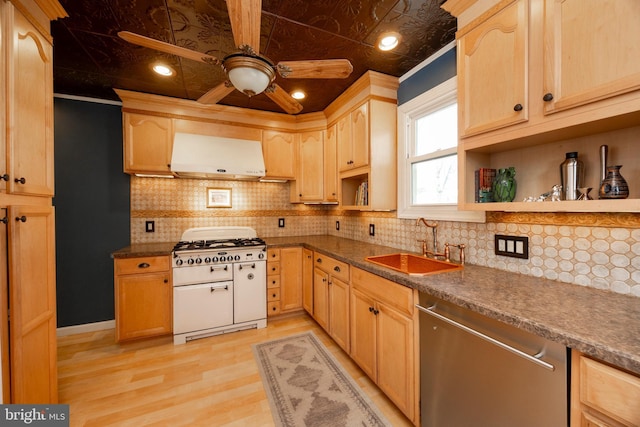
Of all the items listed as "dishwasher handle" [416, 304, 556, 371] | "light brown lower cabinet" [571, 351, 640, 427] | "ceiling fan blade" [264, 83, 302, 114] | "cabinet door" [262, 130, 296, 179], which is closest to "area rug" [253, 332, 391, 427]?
"dishwasher handle" [416, 304, 556, 371]

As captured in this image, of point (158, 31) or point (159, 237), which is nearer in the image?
point (158, 31)

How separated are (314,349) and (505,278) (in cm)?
170

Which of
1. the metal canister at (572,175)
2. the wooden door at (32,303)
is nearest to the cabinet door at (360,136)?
the metal canister at (572,175)

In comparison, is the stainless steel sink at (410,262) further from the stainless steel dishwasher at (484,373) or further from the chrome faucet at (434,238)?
the stainless steel dishwasher at (484,373)

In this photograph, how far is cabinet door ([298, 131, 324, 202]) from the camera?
127 inches

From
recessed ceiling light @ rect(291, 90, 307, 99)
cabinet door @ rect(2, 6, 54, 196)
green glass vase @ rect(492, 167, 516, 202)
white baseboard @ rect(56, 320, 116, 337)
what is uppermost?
recessed ceiling light @ rect(291, 90, 307, 99)

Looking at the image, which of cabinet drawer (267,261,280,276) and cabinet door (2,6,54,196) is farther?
cabinet drawer (267,261,280,276)

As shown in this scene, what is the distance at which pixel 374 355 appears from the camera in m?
1.80

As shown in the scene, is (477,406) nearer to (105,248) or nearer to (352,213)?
(352,213)

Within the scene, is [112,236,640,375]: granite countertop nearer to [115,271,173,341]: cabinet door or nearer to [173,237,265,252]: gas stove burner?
[173,237,265,252]: gas stove burner

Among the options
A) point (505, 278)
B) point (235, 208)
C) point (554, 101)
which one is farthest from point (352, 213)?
point (554, 101)

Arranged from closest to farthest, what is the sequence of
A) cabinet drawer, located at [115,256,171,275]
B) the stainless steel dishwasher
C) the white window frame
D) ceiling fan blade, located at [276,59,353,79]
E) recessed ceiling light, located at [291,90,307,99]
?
the stainless steel dishwasher, ceiling fan blade, located at [276,59,353,79], the white window frame, cabinet drawer, located at [115,256,171,275], recessed ceiling light, located at [291,90,307,99]

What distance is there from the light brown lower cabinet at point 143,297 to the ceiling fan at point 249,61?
1.85m

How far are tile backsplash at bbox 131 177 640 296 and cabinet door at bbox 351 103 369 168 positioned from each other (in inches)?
24.5
